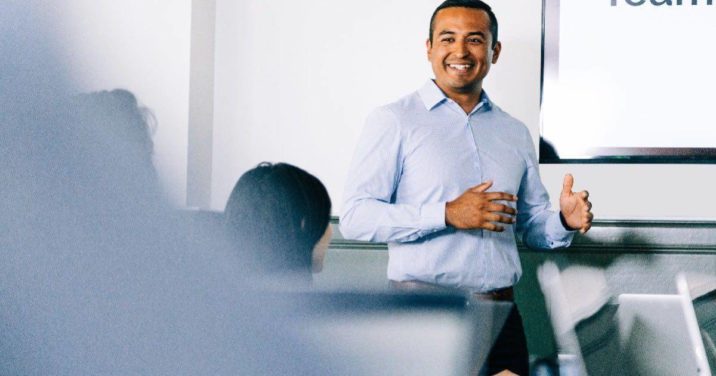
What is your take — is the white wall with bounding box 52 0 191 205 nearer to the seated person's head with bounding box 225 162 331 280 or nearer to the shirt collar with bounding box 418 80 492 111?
the seated person's head with bounding box 225 162 331 280

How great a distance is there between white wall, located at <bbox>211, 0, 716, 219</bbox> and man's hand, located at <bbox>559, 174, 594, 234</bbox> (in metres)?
0.47

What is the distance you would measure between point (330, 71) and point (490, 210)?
0.79 m

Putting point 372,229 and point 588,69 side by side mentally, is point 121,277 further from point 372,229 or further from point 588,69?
point 588,69

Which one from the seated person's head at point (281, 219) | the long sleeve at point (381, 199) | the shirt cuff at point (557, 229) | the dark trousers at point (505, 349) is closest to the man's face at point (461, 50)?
the long sleeve at point (381, 199)

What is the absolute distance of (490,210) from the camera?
85 centimetres

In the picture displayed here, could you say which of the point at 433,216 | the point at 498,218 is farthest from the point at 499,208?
the point at 433,216

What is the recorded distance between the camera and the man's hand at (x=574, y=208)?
1.01 meters

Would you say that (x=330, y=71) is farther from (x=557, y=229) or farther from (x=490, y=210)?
(x=490, y=210)

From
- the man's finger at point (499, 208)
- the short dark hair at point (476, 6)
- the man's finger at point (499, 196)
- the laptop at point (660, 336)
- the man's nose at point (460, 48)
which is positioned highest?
the short dark hair at point (476, 6)

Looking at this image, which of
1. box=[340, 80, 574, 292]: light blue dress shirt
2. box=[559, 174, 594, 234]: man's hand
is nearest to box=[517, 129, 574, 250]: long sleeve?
box=[340, 80, 574, 292]: light blue dress shirt

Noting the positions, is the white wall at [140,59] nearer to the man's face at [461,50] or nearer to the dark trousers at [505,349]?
the dark trousers at [505,349]

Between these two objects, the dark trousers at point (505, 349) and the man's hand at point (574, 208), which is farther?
the man's hand at point (574, 208)

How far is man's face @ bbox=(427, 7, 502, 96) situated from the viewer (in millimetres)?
1166

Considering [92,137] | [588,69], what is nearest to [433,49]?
[588,69]
